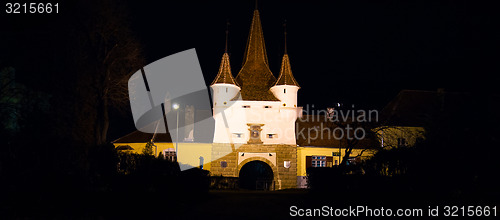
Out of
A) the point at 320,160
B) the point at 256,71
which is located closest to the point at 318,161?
the point at 320,160

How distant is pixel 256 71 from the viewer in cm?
3972

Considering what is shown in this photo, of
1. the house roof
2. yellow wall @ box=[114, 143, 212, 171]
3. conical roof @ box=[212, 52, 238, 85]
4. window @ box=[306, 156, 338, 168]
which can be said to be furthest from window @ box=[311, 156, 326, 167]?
conical roof @ box=[212, 52, 238, 85]

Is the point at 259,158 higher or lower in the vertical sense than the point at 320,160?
higher

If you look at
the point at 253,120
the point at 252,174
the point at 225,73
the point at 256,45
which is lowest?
the point at 252,174

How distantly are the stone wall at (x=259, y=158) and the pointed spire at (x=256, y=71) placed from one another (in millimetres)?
4070

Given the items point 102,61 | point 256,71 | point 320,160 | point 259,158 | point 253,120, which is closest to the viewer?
point 102,61

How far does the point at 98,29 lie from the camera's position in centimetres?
2069

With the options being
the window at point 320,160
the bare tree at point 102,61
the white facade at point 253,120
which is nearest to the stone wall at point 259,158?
the white facade at point 253,120

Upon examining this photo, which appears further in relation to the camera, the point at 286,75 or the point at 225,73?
the point at 286,75

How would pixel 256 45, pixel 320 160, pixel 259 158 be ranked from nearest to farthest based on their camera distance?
pixel 259 158 → pixel 320 160 → pixel 256 45

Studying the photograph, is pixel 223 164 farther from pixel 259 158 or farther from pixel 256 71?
pixel 256 71

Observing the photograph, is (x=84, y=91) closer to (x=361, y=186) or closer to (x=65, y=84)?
(x=65, y=84)

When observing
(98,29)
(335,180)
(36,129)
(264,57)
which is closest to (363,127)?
(264,57)

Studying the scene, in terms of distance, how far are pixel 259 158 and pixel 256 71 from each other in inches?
298
